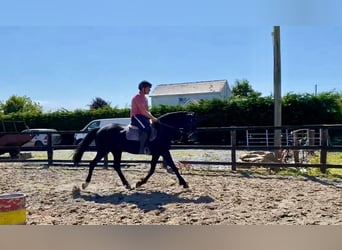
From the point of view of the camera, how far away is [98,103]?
10.6ft

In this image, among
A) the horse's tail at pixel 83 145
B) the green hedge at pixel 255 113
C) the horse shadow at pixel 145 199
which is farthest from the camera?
the green hedge at pixel 255 113

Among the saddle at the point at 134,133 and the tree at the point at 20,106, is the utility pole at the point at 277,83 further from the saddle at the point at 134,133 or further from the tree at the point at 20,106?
the tree at the point at 20,106

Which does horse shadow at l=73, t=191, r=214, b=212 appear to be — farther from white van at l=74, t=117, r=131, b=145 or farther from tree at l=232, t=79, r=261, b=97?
tree at l=232, t=79, r=261, b=97

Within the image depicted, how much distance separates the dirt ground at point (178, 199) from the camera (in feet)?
7.96

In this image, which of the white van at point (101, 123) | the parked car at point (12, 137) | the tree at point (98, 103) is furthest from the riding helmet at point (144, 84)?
the parked car at point (12, 137)

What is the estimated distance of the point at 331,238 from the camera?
2035mm

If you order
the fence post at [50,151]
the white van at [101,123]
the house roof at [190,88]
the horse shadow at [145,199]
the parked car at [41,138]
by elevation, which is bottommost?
the horse shadow at [145,199]

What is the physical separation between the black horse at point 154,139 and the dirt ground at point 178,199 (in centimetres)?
25

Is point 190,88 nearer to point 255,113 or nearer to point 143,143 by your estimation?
point 143,143

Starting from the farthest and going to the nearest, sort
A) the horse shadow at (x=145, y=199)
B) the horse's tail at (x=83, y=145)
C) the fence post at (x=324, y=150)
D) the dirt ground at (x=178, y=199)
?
the fence post at (x=324, y=150) < the horse's tail at (x=83, y=145) < the horse shadow at (x=145, y=199) < the dirt ground at (x=178, y=199)

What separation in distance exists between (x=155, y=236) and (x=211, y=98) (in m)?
1.94

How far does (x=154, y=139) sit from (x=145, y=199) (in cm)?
64

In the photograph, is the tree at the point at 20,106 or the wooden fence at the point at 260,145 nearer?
the tree at the point at 20,106

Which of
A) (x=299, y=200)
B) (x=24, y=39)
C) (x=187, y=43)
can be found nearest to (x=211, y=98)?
(x=187, y=43)
